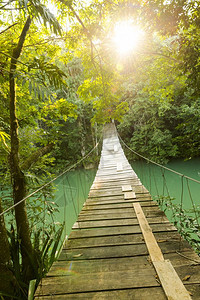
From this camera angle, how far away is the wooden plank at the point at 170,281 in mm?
705

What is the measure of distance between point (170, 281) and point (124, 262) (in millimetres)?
256

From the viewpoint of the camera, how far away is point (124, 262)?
3.14 feet

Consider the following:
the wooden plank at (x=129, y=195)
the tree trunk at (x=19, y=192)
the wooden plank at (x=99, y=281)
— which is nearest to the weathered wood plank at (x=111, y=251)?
the wooden plank at (x=99, y=281)

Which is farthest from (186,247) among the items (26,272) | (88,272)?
(26,272)

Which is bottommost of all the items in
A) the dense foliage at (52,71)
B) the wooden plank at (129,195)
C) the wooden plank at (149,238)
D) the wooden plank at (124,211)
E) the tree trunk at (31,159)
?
the wooden plank at (124,211)

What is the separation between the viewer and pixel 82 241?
3.97 feet

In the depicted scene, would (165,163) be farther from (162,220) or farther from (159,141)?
(162,220)

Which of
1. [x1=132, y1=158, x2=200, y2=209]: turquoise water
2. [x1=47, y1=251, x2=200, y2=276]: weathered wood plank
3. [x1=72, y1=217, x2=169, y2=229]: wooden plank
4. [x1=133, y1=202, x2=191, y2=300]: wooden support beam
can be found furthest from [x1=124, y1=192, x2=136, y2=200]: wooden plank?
[x1=132, y1=158, x2=200, y2=209]: turquoise water

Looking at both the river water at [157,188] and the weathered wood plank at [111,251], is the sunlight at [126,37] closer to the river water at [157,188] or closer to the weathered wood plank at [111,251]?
the river water at [157,188]

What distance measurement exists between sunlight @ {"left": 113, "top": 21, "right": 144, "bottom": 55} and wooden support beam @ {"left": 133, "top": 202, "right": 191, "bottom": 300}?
2.42 meters

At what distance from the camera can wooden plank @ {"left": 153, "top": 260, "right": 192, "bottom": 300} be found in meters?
0.70

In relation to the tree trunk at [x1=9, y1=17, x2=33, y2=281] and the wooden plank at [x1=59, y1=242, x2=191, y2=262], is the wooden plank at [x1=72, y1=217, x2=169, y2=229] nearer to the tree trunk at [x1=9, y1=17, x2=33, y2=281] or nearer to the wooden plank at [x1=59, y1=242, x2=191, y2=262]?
the wooden plank at [x1=59, y1=242, x2=191, y2=262]

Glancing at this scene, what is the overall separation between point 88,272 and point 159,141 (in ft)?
25.1

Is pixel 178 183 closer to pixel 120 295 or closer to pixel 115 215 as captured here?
pixel 115 215
